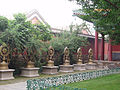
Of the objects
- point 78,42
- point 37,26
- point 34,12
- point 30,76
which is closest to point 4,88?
point 30,76

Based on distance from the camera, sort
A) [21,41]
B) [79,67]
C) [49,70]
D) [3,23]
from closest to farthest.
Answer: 1. [3,23]
2. [21,41]
3. [49,70]
4. [79,67]

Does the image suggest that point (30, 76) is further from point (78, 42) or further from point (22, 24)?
point (78, 42)

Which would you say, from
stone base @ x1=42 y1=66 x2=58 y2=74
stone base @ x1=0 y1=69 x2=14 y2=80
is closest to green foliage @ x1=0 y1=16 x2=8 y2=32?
stone base @ x1=0 y1=69 x2=14 y2=80

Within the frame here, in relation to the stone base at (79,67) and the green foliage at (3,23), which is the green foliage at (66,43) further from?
the green foliage at (3,23)

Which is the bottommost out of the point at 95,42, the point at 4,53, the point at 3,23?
the point at 4,53

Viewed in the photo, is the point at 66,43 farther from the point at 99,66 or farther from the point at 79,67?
the point at 99,66

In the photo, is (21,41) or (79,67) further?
(79,67)

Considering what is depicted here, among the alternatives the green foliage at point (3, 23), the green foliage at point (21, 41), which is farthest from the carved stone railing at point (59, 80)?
Answer: the green foliage at point (3, 23)

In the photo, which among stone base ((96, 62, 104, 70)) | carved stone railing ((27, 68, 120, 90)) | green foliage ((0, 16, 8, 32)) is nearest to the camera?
carved stone railing ((27, 68, 120, 90))

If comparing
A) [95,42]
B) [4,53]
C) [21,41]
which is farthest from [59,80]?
[95,42]

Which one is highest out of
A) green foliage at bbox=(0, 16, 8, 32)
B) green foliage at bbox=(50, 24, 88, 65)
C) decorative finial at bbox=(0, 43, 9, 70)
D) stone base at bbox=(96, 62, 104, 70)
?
green foliage at bbox=(0, 16, 8, 32)

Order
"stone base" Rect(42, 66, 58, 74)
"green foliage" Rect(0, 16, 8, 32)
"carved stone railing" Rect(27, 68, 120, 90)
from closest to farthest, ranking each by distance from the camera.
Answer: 1. "carved stone railing" Rect(27, 68, 120, 90)
2. "green foliage" Rect(0, 16, 8, 32)
3. "stone base" Rect(42, 66, 58, 74)

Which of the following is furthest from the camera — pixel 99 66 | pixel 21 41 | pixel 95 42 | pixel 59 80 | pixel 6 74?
pixel 95 42

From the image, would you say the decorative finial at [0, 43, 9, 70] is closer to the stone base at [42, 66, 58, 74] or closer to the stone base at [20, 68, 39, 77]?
the stone base at [20, 68, 39, 77]
